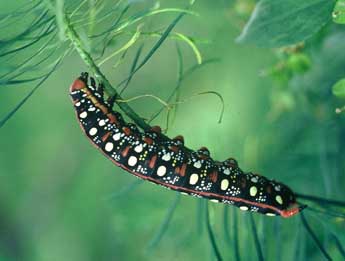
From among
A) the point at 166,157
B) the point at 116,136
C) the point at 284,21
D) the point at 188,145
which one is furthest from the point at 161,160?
the point at 188,145

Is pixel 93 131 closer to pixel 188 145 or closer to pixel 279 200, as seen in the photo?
pixel 279 200

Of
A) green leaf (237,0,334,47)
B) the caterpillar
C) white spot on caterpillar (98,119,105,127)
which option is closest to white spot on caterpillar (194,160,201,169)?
the caterpillar

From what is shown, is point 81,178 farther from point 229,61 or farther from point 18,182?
point 229,61

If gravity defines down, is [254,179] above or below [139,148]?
above

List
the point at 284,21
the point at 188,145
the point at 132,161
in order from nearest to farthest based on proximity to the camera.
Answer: the point at 284,21 < the point at 132,161 < the point at 188,145

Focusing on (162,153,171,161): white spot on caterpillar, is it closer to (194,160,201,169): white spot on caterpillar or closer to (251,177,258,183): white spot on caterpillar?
(194,160,201,169): white spot on caterpillar

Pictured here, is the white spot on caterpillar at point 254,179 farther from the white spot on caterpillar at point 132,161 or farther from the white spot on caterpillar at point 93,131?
the white spot on caterpillar at point 93,131
